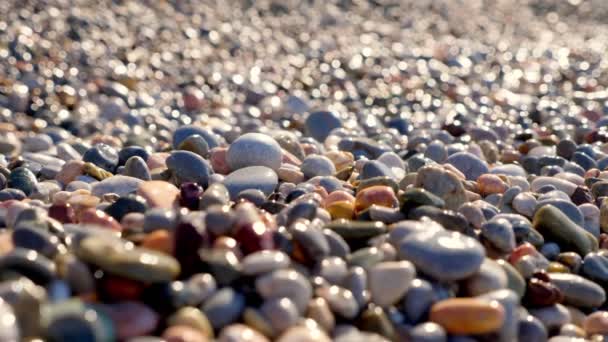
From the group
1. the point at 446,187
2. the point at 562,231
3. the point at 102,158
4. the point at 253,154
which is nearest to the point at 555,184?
the point at 562,231

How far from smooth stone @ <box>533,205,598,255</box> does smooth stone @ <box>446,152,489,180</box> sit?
76cm

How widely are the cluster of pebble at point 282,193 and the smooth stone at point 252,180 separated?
12 mm

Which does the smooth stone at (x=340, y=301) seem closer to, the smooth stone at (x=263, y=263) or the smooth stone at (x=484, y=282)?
the smooth stone at (x=263, y=263)

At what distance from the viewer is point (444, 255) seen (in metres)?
2.00

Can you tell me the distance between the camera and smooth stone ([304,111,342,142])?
188 inches

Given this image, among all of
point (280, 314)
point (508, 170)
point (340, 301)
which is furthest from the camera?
point (508, 170)

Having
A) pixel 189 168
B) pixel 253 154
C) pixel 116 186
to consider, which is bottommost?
pixel 116 186

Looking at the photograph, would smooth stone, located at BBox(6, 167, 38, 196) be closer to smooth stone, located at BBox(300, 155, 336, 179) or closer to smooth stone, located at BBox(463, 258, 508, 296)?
smooth stone, located at BBox(300, 155, 336, 179)

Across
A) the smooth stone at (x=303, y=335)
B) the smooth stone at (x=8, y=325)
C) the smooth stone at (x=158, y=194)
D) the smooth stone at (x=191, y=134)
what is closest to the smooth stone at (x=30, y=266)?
the smooth stone at (x=8, y=325)

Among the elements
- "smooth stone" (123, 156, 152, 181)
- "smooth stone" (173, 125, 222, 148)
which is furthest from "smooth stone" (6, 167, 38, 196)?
"smooth stone" (173, 125, 222, 148)

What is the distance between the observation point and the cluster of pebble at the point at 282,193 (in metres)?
1.79

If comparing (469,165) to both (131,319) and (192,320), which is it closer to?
(192,320)

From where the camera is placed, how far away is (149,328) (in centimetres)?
171

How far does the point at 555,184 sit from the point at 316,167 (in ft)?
3.54
